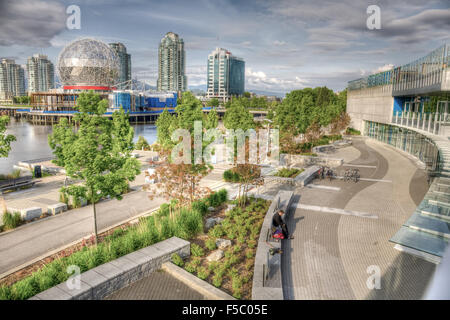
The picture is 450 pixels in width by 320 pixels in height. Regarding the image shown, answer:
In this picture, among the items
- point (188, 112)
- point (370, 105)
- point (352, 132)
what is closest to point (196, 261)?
point (188, 112)

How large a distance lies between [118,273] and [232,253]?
10.7ft

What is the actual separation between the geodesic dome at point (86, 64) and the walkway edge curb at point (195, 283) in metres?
126

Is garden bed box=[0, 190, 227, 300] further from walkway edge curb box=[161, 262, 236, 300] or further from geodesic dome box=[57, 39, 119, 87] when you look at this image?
geodesic dome box=[57, 39, 119, 87]

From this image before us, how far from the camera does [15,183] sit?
17906 mm

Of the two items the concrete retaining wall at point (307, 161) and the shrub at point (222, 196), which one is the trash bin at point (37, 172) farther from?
the concrete retaining wall at point (307, 161)

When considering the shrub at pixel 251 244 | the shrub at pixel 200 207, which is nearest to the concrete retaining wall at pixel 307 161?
the shrub at pixel 200 207

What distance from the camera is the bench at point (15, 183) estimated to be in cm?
1741

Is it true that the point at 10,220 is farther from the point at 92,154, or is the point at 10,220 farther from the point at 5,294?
the point at 5,294

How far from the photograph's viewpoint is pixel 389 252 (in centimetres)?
950

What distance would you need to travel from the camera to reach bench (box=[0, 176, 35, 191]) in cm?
1741
